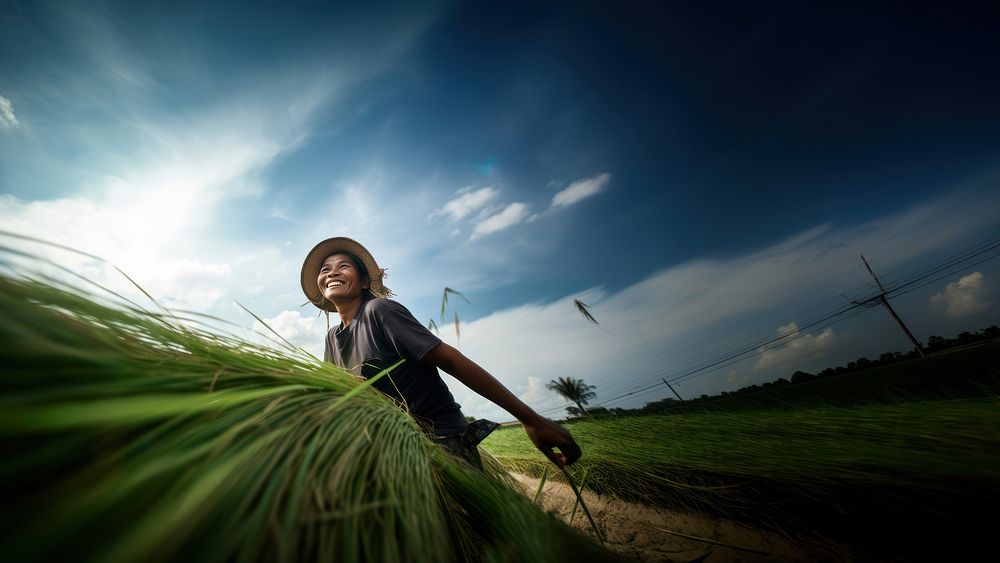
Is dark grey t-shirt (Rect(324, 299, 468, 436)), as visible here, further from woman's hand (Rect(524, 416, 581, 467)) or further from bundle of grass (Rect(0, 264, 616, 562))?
bundle of grass (Rect(0, 264, 616, 562))

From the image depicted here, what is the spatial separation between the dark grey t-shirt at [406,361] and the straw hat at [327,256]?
4.50 feet

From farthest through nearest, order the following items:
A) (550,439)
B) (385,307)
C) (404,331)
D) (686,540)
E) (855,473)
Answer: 1. (385,307)
2. (404,331)
3. (686,540)
4. (550,439)
5. (855,473)

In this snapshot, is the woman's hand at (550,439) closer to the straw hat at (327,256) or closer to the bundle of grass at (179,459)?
the bundle of grass at (179,459)

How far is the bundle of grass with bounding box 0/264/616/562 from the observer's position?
33 cm

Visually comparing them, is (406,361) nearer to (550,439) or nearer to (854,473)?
(550,439)

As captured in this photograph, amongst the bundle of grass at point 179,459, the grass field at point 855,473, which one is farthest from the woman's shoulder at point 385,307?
the grass field at point 855,473

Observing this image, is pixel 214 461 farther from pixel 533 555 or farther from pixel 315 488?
pixel 533 555

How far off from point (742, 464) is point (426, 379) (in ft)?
5.96

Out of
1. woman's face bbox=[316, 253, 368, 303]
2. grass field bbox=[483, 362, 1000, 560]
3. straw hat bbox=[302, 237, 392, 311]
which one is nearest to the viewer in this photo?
grass field bbox=[483, 362, 1000, 560]

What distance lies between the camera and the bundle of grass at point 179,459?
0.33 metres

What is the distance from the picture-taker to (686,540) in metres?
1.58

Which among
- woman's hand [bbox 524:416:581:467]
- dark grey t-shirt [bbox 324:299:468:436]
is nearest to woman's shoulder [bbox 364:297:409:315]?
dark grey t-shirt [bbox 324:299:468:436]

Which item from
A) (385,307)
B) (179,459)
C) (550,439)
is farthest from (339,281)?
(179,459)

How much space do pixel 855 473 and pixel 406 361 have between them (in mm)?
2067
